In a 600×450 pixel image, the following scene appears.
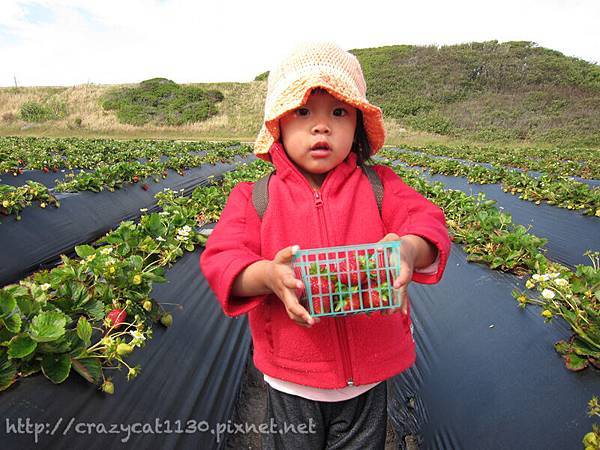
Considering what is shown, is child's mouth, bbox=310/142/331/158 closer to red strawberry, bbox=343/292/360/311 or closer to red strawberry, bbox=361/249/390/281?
red strawberry, bbox=361/249/390/281

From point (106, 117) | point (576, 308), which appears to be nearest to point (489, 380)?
point (576, 308)

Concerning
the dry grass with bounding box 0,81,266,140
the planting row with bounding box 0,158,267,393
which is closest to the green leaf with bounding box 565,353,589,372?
the planting row with bounding box 0,158,267,393

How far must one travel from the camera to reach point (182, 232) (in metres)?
3.26

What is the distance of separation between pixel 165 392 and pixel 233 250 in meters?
1.15

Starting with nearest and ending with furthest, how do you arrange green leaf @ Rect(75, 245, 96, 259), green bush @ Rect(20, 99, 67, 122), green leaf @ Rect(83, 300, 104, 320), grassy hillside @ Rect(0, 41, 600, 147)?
green leaf @ Rect(83, 300, 104, 320), green leaf @ Rect(75, 245, 96, 259), grassy hillside @ Rect(0, 41, 600, 147), green bush @ Rect(20, 99, 67, 122)

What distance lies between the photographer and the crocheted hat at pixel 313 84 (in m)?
1.32

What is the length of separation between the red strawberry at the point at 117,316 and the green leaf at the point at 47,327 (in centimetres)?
40

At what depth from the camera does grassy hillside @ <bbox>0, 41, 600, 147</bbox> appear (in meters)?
27.4

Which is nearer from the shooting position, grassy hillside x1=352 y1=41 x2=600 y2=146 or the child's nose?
the child's nose

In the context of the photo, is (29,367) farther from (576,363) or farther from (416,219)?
(576,363)

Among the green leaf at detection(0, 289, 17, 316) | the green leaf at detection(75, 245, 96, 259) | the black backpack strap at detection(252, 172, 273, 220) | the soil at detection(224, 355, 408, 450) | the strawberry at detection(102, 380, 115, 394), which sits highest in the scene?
the black backpack strap at detection(252, 172, 273, 220)

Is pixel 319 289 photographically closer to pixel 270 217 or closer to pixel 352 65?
pixel 270 217

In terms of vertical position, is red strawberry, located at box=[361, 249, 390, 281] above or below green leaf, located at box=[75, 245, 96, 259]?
above

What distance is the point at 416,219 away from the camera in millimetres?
1357
